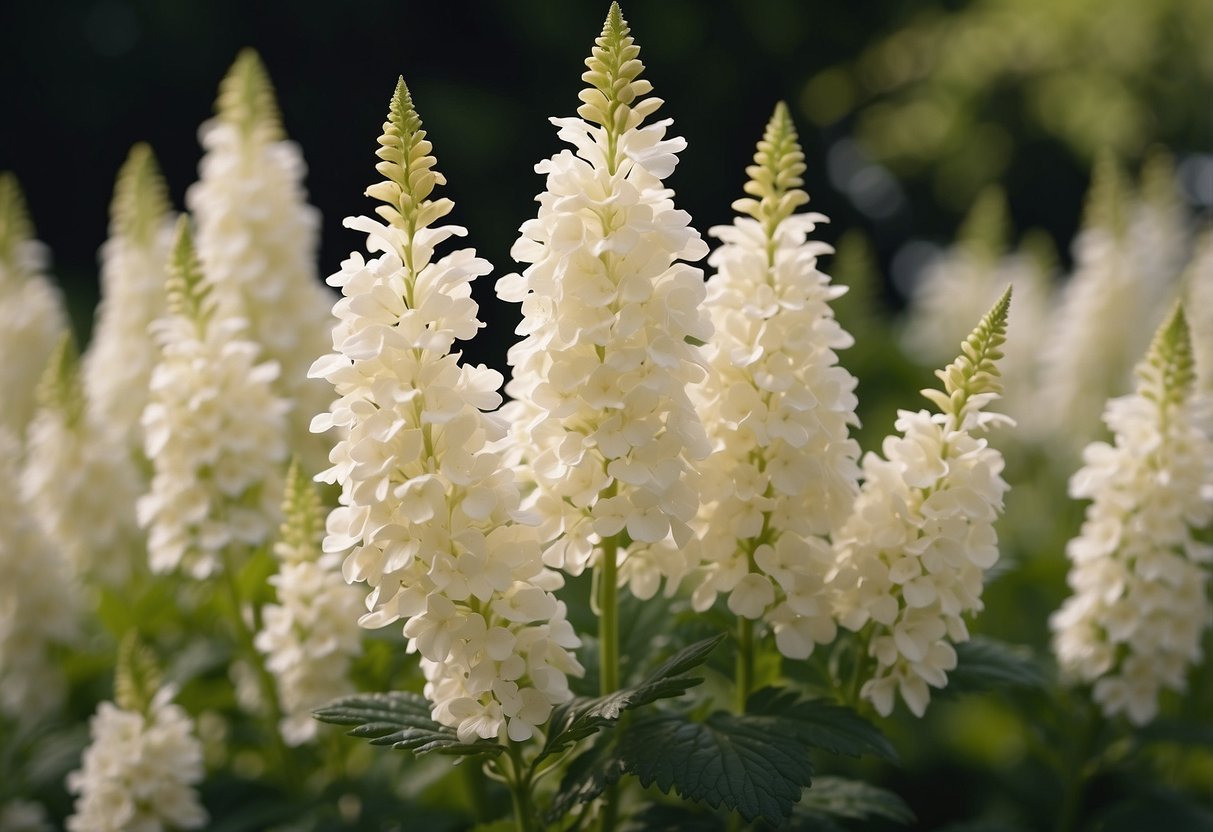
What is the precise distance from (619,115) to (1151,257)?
12.9ft

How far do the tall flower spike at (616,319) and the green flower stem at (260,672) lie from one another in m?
0.99

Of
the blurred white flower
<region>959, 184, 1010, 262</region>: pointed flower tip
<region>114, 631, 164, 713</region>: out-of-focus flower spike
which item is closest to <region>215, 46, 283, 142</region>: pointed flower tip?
the blurred white flower

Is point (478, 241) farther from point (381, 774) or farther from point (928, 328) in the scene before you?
point (381, 774)

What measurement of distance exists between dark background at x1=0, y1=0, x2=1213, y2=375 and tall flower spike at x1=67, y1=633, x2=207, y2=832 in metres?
7.65

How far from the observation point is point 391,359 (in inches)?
64.2

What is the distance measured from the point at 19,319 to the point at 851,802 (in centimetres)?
270

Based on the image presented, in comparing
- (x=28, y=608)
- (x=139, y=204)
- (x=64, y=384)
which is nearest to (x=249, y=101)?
(x=139, y=204)

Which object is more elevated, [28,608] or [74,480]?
[74,480]

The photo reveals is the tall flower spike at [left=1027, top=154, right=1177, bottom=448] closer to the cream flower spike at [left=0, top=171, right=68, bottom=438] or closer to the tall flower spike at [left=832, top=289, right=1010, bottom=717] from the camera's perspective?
the tall flower spike at [left=832, top=289, right=1010, bottom=717]

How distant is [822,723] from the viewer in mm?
1810

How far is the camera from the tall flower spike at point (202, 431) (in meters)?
2.35

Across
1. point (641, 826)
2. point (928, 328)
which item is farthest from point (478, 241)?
point (641, 826)

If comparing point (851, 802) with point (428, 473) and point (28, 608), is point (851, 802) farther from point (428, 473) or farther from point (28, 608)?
point (28, 608)

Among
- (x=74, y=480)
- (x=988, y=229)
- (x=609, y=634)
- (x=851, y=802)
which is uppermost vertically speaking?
(x=988, y=229)
